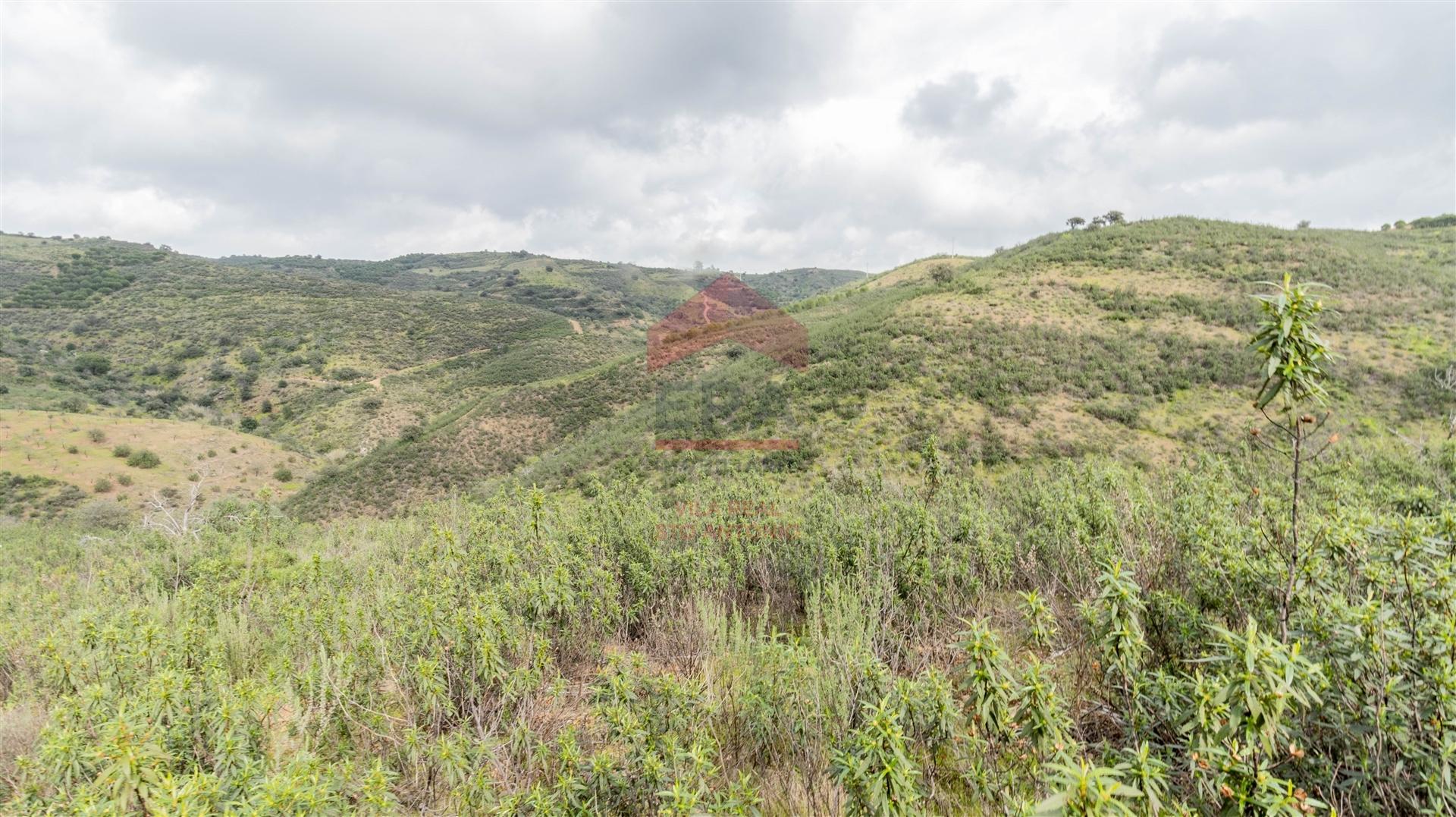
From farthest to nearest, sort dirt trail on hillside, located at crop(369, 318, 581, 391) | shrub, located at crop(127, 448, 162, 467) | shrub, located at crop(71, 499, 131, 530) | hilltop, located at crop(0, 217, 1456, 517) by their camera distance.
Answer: dirt trail on hillside, located at crop(369, 318, 581, 391), shrub, located at crop(127, 448, 162, 467), shrub, located at crop(71, 499, 131, 530), hilltop, located at crop(0, 217, 1456, 517)

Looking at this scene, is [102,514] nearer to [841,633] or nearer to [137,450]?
[137,450]

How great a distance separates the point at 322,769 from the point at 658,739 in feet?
6.90

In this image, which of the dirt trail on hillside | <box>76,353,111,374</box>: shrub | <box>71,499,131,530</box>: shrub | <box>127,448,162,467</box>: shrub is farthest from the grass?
<box>76,353,111,374</box>: shrub

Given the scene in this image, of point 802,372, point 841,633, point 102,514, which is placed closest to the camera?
point 841,633

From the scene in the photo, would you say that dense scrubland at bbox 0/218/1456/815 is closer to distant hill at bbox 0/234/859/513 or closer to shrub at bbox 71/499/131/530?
shrub at bbox 71/499/131/530

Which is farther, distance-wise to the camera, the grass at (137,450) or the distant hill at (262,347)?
the distant hill at (262,347)

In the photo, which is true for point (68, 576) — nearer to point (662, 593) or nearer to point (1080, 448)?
point (662, 593)

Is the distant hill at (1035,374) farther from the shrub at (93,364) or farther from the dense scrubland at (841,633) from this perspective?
the shrub at (93,364)

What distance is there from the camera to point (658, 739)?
283 cm

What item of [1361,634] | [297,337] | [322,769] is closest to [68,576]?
[322,769]

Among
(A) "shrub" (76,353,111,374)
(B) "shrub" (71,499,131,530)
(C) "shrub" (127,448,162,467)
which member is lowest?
(B) "shrub" (71,499,131,530)

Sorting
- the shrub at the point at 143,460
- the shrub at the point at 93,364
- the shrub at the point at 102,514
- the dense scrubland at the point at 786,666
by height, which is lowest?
the shrub at the point at 102,514

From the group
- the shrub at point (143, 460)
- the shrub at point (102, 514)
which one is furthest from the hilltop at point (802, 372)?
the shrub at point (143, 460)

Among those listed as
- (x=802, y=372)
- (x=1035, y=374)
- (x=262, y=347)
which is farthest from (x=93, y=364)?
(x=1035, y=374)
